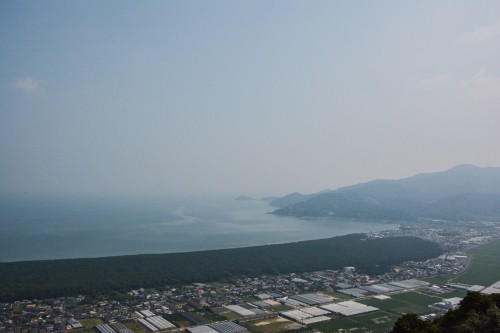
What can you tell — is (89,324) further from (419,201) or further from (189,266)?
(419,201)

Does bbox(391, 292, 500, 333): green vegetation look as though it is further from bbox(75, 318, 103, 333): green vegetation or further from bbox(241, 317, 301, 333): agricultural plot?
bbox(75, 318, 103, 333): green vegetation

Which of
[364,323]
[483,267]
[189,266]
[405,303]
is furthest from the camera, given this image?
[189,266]

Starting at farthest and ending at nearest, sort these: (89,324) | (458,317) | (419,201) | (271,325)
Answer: (419,201), (89,324), (271,325), (458,317)

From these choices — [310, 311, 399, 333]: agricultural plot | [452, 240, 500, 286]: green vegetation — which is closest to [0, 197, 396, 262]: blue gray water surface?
[452, 240, 500, 286]: green vegetation

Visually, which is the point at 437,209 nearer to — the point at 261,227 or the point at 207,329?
the point at 261,227

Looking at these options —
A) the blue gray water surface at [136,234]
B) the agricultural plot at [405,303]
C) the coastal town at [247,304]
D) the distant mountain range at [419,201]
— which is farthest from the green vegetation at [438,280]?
the distant mountain range at [419,201]

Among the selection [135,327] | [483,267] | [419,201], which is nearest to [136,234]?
[135,327]

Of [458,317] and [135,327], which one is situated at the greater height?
[458,317]
